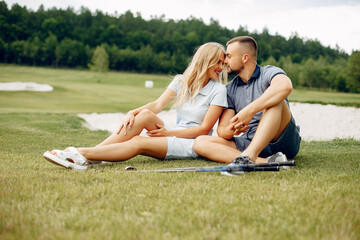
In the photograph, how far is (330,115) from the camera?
37.7 ft

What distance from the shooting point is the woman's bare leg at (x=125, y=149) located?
369 cm

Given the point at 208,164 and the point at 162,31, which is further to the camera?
the point at 162,31

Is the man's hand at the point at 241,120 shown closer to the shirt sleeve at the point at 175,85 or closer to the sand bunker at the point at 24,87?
the shirt sleeve at the point at 175,85

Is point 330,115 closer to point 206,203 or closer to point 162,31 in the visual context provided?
point 206,203

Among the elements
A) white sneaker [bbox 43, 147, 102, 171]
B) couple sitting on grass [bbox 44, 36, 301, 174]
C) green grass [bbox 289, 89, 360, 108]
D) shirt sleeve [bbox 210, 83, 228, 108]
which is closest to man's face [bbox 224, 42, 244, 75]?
couple sitting on grass [bbox 44, 36, 301, 174]

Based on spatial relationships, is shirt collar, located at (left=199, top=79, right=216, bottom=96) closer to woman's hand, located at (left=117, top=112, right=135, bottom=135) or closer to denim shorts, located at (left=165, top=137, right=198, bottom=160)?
denim shorts, located at (left=165, top=137, right=198, bottom=160)

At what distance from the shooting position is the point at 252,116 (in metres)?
3.60


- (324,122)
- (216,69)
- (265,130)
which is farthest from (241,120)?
(324,122)

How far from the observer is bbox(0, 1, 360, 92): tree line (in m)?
66.1

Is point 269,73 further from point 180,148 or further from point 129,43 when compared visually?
point 129,43

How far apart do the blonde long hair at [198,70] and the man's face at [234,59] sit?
0.40 ft

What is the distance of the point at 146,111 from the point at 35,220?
90.8 inches

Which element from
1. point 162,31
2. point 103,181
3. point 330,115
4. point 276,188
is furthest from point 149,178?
point 162,31

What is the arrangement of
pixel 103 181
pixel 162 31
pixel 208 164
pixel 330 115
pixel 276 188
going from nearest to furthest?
pixel 276 188 → pixel 103 181 → pixel 208 164 → pixel 330 115 → pixel 162 31
